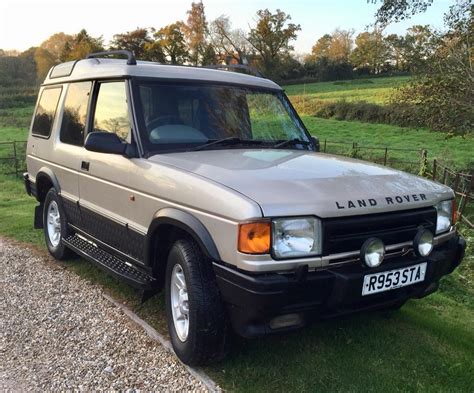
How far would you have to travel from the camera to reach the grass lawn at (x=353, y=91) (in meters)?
38.6

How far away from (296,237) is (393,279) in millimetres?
766

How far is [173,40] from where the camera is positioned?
208 feet

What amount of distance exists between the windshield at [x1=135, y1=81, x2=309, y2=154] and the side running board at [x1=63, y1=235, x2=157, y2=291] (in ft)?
3.31

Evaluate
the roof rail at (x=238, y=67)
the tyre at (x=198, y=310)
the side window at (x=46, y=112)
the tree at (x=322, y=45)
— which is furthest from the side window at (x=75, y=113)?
the tree at (x=322, y=45)

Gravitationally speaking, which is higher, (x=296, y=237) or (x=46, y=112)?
(x=46, y=112)

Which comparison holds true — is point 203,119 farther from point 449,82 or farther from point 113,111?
point 449,82

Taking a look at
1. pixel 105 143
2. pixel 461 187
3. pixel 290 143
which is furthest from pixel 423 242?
pixel 461 187

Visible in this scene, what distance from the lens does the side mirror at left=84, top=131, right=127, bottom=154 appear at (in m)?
3.77

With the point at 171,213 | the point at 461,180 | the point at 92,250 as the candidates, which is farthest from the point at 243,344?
the point at 461,180

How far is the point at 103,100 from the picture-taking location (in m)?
4.55

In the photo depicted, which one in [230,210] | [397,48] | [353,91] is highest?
[397,48]

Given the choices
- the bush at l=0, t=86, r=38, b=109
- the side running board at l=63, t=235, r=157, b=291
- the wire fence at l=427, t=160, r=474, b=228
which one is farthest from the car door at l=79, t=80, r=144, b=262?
the bush at l=0, t=86, r=38, b=109

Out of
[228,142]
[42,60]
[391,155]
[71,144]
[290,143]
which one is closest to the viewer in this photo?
[228,142]

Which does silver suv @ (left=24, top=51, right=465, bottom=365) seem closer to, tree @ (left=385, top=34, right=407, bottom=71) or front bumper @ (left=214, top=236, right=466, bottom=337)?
front bumper @ (left=214, top=236, right=466, bottom=337)
